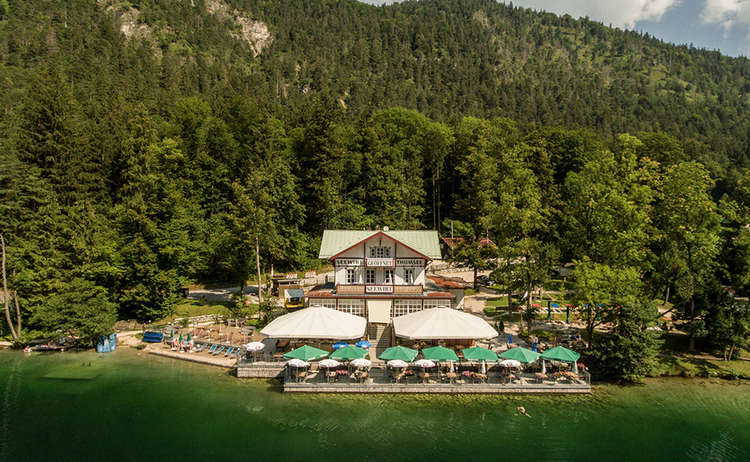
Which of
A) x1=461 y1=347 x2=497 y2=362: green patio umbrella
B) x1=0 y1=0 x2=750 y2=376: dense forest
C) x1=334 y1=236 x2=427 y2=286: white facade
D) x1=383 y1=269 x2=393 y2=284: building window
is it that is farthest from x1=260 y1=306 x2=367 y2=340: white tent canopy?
x1=0 y1=0 x2=750 y2=376: dense forest

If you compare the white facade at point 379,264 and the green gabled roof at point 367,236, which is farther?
the green gabled roof at point 367,236

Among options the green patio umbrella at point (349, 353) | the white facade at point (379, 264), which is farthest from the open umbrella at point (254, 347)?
the white facade at point (379, 264)

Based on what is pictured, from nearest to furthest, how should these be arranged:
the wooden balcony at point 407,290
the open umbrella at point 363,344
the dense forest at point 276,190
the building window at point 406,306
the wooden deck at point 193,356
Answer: the open umbrella at point 363,344 < the wooden deck at point 193,356 < the dense forest at point 276,190 < the building window at point 406,306 < the wooden balcony at point 407,290

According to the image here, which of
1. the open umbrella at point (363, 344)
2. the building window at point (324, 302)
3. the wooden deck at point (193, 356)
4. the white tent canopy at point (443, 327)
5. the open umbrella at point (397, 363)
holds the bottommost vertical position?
the wooden deck at point (193, 356)

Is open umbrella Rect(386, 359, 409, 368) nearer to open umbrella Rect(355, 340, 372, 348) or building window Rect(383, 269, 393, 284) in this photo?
open umbrella Rect(355, 340, 372, 348)

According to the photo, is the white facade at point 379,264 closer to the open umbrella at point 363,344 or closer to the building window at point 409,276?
the building window at point 409,276

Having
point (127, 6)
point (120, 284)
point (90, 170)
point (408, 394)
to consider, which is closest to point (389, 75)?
point (127, 6)

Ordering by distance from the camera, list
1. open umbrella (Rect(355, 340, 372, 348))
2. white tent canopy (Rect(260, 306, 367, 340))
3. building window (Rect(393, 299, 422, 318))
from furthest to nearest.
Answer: building window (Rect(393, 299, 422, 318)) < open umbrella (Rect(355, 340, 372, 348)) < white tent canopy (Rect(260, 306, 367, 340))

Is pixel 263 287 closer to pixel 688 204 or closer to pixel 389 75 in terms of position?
pixel 688 204
